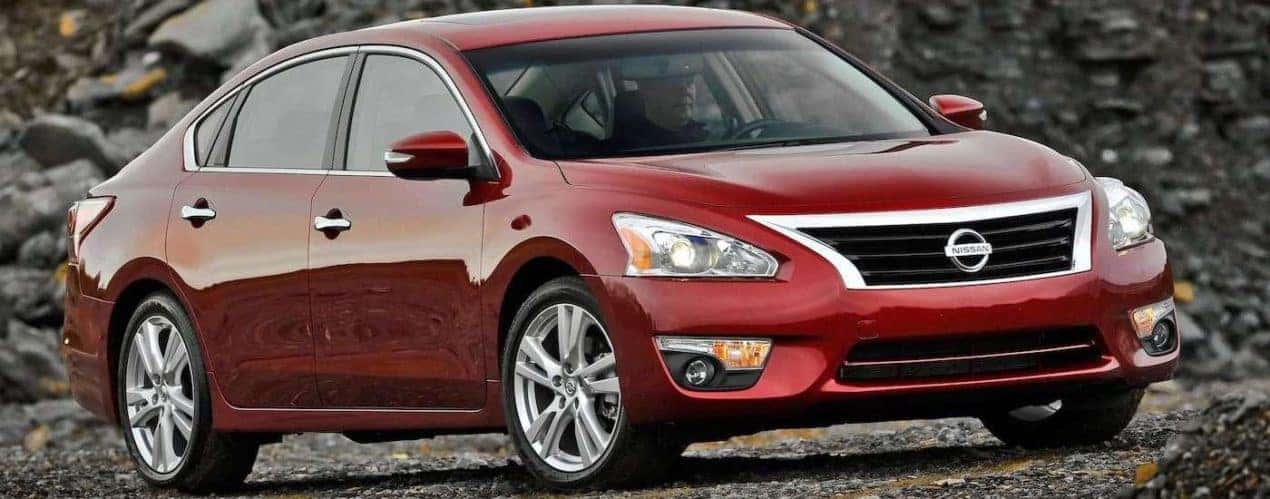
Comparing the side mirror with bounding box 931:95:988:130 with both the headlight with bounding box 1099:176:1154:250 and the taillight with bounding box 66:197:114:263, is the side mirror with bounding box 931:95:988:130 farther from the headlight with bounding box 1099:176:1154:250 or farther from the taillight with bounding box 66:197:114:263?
the taillight with bounding box 66:197:114:263

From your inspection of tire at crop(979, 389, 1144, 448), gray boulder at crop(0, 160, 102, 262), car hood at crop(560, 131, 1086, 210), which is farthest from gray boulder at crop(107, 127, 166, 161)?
car hood at crop(560, 131, 1086, 210)

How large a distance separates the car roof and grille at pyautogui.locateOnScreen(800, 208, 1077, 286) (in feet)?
6.15

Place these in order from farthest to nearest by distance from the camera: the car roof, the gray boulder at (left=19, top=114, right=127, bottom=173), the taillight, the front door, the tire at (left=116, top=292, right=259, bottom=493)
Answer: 1. the gray boulder at (left=19, top=114, right=127, bottom=173)
2. the taillight
3. the tire at (left=116, top=292, right=259, bottom=493)
4. the car roof
5. the front door

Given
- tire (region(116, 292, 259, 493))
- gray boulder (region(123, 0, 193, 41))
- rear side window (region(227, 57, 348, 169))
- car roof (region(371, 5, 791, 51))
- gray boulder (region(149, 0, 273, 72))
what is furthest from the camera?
gray boulder (region(123, 0, 193, 41))

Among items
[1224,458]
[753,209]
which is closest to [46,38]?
[753,209]

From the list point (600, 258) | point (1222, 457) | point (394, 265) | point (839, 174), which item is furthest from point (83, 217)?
point (1222, 457)

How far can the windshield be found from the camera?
8719mm

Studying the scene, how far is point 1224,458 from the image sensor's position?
22.2 ft

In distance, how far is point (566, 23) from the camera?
9.39 metres

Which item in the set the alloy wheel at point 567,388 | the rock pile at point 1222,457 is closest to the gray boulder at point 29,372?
the alloy wheel at point 567,388

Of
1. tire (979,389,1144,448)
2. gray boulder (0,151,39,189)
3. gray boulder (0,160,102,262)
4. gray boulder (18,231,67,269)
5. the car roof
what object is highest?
the car roof

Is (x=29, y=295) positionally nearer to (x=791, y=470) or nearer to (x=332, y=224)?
(x=332, y=224)

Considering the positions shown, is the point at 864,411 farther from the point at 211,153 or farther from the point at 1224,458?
the point at 211,153

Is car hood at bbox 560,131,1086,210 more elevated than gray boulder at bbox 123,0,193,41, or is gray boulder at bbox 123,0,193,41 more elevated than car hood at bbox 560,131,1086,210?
car hood at bbox 560,131,1086,210
